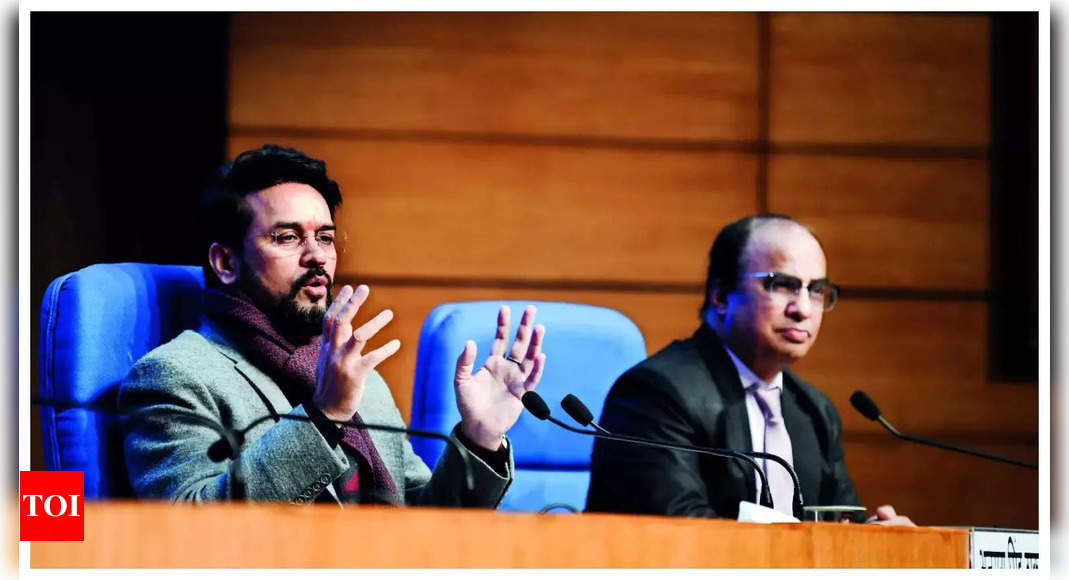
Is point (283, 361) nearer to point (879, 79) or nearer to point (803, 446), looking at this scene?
point (803, 446)

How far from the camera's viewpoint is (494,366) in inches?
83.3

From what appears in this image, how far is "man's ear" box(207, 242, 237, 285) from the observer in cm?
204

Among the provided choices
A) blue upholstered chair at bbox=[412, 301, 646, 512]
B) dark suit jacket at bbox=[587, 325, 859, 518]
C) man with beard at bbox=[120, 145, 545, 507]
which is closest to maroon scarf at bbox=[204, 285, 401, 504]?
man with beard at bbox=[120, 145, 545, 507]

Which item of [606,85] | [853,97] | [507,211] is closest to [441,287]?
[507,211]

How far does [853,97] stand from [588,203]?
2.18 feet

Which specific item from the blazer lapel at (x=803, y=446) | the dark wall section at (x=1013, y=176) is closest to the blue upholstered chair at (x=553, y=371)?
the blazer lapel at (x=803, y=446)

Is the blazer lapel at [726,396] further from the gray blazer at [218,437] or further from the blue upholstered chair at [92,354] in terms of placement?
the blue upholstered chair at [92,354]

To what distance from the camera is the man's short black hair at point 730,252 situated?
2422mm

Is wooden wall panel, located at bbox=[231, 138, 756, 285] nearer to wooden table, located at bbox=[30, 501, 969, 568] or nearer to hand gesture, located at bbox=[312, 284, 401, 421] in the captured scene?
hand gesture, located at bbox=[312, 284, 401, 421]

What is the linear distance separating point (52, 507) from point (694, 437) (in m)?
1.17

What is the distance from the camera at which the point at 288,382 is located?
78.2 inches

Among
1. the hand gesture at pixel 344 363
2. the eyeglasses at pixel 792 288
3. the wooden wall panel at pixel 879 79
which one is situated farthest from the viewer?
the wooden wall panel at pixel 879 79

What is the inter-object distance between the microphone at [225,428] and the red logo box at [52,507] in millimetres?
97

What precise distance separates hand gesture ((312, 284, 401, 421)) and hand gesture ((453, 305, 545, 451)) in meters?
0.24
